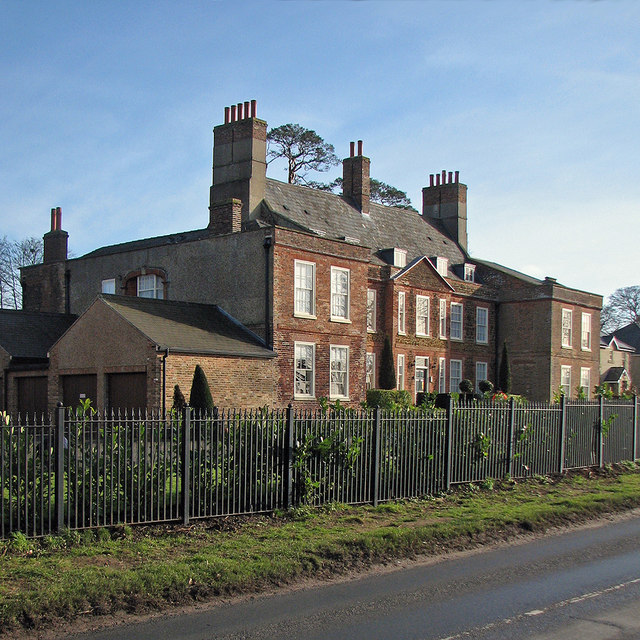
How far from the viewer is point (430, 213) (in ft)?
177

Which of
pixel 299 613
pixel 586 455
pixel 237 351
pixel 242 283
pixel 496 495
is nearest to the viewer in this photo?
pixel 299 613

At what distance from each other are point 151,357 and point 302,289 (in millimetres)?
7642

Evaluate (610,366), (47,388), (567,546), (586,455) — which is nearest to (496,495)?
(567,546)

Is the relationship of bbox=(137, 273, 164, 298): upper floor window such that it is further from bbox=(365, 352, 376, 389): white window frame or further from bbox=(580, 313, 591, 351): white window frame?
bbox=(580, 313, 591, 351): white window frame

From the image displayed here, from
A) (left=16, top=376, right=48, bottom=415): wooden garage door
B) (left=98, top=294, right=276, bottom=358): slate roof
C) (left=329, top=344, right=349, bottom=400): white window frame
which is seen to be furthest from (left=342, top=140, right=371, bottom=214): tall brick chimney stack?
(left=16, top=376, right=48, bottom=415): wooden garage door

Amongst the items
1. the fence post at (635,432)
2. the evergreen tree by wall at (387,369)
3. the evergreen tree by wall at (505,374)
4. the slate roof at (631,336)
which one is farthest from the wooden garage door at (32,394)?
the slate roof at (631,336)

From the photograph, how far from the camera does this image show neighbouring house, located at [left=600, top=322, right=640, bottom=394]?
60500mm

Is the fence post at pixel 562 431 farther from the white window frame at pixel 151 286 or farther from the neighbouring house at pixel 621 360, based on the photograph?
the neighbouring house at pixel 621 360

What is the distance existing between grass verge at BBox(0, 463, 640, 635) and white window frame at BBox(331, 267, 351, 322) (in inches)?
664

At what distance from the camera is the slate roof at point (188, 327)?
2630cm

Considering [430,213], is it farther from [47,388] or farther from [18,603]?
[18,603]

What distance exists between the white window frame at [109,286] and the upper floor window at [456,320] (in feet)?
60.1

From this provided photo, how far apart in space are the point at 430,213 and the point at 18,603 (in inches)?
1900

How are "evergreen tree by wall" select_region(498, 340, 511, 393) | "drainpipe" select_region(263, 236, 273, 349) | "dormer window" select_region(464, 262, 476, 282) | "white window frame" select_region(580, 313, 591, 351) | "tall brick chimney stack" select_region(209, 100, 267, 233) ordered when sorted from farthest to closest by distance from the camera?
"white window frame" select_region(580, 313, 591, 351) < "dormer window" select_region(464, 262, 476, 282) < "evergreen tree by wall" select_region(498, 340, 511, 393) < "tall brick chimney stack" select_region(209, 100, 267, 233) < "drainpipe" select_region(263, 236, 273, 349)
